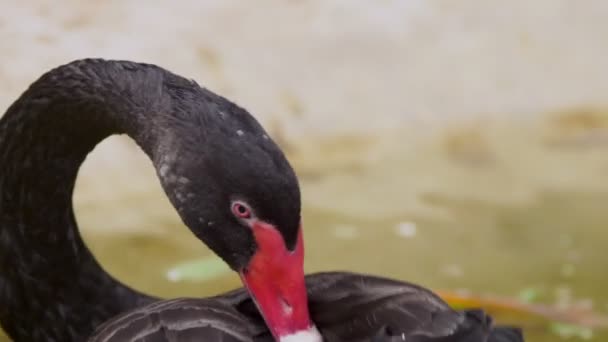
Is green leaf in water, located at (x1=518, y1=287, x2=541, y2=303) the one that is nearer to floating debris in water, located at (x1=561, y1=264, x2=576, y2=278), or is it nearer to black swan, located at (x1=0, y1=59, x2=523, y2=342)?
floating debris in water, located at (x1=561, y1=264, x2=576, y2=278)

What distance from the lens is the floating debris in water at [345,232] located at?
10.3 feet

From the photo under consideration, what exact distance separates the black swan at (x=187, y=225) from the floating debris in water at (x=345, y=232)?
41.8 inches

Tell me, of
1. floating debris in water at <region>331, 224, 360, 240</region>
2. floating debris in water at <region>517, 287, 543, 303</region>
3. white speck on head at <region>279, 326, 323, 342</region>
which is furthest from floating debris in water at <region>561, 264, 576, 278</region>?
white speck on head at <region>279, 326, 323, 342</region>

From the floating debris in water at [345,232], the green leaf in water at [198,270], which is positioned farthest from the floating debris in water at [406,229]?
the green leaf in water at [198,270]

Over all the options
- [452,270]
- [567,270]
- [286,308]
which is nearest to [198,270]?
[452,270]

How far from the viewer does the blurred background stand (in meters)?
2.96

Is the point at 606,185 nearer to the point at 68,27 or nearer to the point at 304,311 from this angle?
the point at 68,27

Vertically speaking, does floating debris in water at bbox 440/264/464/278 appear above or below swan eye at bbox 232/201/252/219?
below

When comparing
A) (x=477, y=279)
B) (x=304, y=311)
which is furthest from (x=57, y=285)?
(x=477, y=279)

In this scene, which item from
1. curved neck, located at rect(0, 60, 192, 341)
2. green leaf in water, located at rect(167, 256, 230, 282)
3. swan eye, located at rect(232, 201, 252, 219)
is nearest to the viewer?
swan eye, located at rect(232, 201, 252, 219)

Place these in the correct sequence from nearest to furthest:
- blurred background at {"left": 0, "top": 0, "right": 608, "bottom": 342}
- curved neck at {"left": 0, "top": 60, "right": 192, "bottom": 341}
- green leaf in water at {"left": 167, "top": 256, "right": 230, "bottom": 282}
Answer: curved neck at {"left": 0, "top": 60, "right": 192, "bottom": 341} < green leaf in water at {"left": 167, "top": 256, "right": 230, "bottom": 282} < blurred background at {"left": 0, "top": 0, "right": 608, "bottom": 342}

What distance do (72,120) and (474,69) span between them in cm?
221

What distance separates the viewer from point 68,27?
3.33 meters

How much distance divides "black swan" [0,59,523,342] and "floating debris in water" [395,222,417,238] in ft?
3.86
